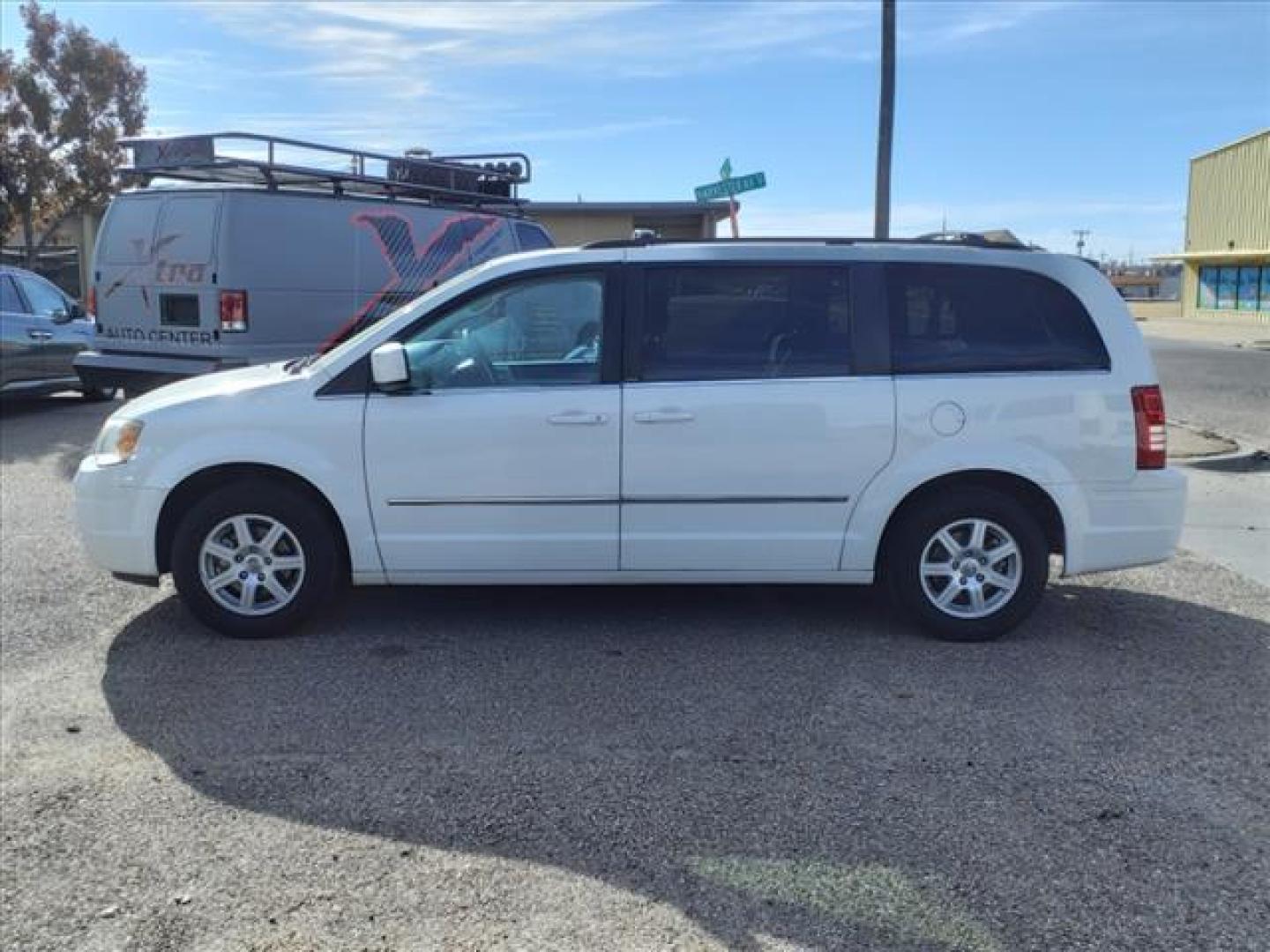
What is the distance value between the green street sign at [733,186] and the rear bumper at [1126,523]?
6.55 meters

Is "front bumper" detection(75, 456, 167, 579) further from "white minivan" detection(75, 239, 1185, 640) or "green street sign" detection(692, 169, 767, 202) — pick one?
"green street sign" detection(692, 169, 767, 202)

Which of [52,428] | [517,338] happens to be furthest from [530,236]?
[517,338]

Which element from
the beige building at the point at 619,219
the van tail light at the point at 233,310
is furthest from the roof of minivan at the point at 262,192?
the beige building at the point at 619,219

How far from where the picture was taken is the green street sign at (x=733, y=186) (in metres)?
11.2

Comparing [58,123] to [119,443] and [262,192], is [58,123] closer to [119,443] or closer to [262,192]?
[262,192]

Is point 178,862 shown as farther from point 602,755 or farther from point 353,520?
point 353,520

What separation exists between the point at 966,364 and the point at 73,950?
4.12 meters

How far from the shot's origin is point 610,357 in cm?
527

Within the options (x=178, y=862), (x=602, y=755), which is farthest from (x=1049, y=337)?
(x=178, y=862)

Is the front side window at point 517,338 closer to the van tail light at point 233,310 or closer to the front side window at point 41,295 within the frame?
the van tail light at point 233,310

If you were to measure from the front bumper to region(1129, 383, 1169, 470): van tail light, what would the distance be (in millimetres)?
4390

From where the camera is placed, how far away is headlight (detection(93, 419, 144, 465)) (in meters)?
5.31

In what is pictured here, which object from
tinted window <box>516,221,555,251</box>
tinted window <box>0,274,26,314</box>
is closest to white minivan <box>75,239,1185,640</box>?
tinted window <box>516,221,555,251</box>

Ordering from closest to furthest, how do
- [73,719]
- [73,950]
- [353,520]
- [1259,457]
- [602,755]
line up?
[73,950] → [602,755] → [73,719] → [353,520] → [1259,457]
